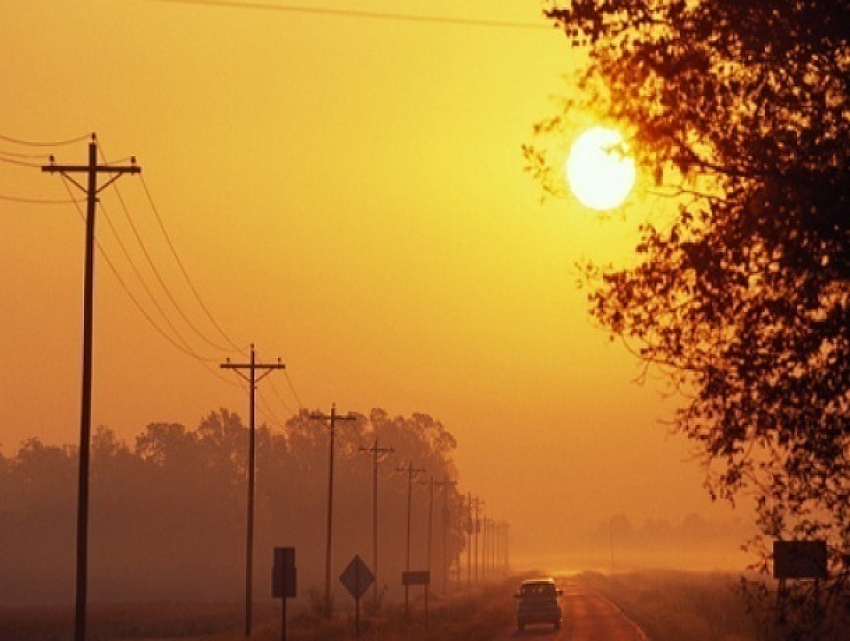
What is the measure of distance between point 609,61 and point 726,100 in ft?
5.31

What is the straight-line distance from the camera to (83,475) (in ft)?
143

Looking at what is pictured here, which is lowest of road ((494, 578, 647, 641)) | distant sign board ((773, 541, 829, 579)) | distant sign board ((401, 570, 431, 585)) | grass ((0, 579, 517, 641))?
grass ((0, 579, 517, 641))

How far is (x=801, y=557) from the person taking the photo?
21625 millimetres

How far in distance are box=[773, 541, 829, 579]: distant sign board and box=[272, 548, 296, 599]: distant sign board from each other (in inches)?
885

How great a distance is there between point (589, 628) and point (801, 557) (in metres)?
49.9

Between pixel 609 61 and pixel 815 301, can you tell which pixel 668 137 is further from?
pixel 815 301

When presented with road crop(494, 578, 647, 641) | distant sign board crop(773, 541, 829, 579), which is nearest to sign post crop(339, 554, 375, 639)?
road crop(494, 578, 647, 641)

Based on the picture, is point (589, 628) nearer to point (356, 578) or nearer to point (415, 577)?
point (415, 577)

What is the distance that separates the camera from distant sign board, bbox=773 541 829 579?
21.5 metres

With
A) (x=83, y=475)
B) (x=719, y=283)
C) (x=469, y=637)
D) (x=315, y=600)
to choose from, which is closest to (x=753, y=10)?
(x=719, y=283)

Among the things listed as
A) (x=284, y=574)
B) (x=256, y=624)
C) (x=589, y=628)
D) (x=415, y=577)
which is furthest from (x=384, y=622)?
(x=284, y=574)

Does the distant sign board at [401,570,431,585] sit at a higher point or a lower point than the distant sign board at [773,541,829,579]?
lower

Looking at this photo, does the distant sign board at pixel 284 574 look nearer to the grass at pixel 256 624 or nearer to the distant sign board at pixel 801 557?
the grass at pixel 256 624

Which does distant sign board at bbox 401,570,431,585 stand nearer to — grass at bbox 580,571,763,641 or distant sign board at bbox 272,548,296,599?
grass at bbox 580,571,763,641
